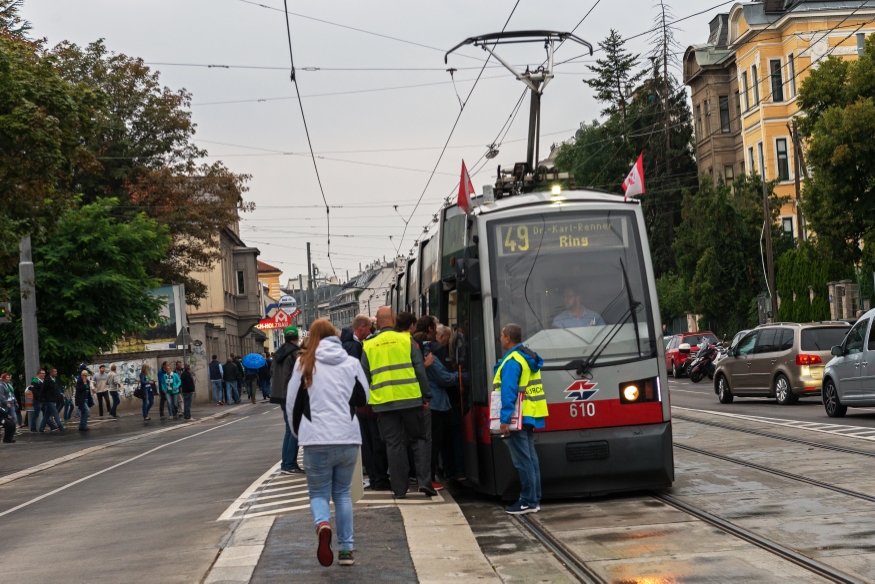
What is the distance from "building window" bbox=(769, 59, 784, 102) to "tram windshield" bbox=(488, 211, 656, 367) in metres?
47.2

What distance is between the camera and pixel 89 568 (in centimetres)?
947

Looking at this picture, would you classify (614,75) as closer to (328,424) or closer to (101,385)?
(101,385)

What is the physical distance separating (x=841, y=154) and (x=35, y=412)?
21.6 m

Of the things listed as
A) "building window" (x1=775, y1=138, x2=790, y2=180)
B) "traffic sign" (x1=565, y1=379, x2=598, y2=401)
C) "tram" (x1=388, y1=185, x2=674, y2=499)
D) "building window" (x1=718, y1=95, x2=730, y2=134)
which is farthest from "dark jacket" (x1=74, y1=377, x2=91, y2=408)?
"building window" (x1=718, y1=95, x2=730, y2=134)

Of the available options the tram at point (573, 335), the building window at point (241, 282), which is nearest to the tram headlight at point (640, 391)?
the tram at point (573, 335)

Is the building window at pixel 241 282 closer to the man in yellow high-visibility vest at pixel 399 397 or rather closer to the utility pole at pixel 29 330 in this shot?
the utility pole at pixel 29 330

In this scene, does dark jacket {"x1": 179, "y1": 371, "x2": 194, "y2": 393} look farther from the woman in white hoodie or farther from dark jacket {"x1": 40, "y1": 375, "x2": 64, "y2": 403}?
the woman in white hoodie

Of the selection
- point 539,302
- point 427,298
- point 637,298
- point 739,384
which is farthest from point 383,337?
point 739,384

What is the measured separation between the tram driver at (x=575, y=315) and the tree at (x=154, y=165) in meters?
37.2

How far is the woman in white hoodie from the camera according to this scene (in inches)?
324

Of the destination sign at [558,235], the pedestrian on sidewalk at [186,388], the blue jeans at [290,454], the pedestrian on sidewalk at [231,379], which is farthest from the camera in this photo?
the pedestrian on sidewalk at [231,379]

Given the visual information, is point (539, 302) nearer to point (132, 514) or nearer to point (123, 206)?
point (132, 514)

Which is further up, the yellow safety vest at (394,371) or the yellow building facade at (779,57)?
the yellow building facade at (779,57)

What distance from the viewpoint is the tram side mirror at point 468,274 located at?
1199 centimetres
